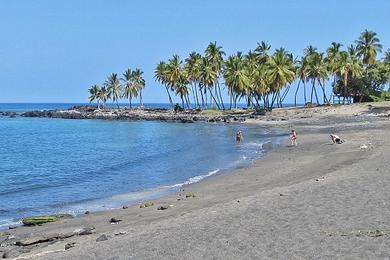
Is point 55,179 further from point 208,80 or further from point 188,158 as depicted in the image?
point 208,80

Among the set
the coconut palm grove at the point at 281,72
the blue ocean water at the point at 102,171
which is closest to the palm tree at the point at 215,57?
the coconut palm grove at the point at 281,72

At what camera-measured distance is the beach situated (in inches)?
421

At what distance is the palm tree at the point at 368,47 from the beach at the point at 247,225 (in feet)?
259

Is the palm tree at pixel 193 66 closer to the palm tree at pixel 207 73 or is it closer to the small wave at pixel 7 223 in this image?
the palm tree at pixel 207 73

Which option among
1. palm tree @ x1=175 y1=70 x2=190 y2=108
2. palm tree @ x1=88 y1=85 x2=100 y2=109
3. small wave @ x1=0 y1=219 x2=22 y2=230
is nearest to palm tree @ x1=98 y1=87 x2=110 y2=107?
palm tree @ x1=88 y1=85 x2=100 y2=109

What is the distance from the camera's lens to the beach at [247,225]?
35.1 feet

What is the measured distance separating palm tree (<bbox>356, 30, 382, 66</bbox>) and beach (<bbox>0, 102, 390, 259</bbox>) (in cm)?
7896

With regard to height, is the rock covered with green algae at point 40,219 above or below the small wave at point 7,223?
above

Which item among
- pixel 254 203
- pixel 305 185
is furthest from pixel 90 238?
pixel 305 185

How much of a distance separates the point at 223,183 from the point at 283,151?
14.6 m

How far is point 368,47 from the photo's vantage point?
96.5m

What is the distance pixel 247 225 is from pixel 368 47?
301 ft

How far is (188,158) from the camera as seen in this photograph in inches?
1516

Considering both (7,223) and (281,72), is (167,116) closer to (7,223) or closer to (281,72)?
(281,72)
